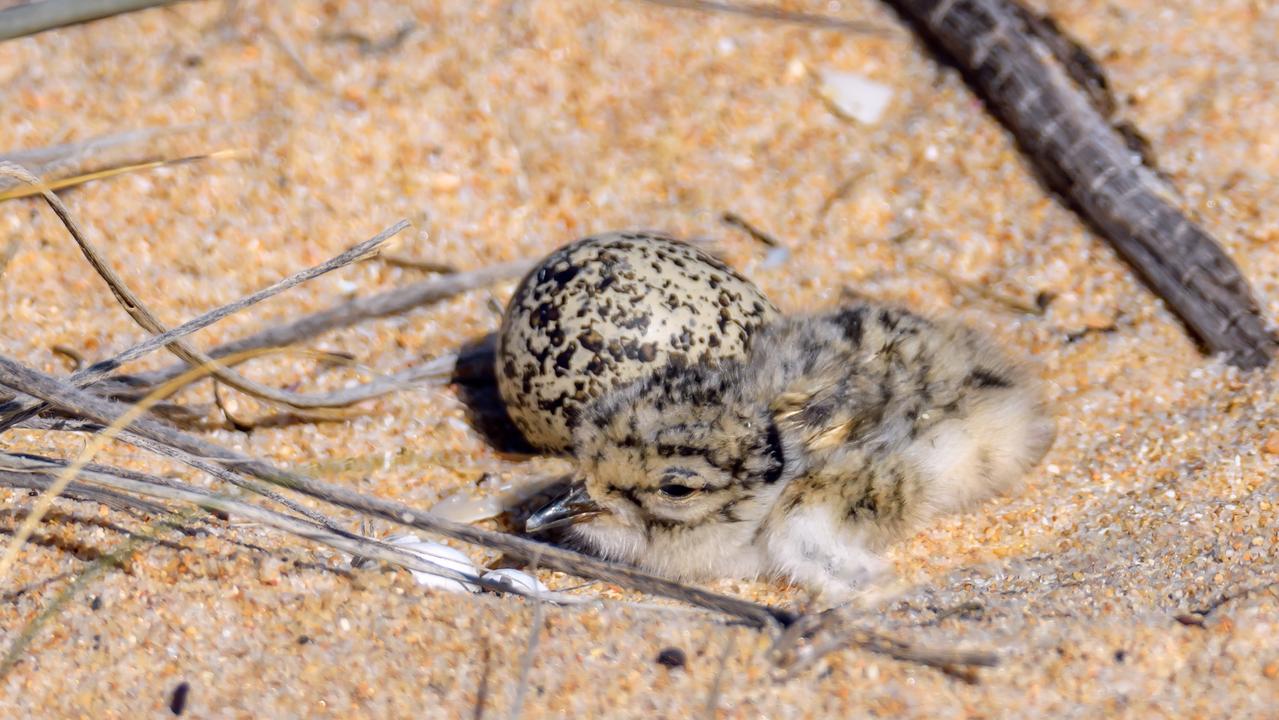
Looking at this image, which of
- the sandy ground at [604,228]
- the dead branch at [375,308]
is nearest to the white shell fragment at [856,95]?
the sandy ground at [604,228]

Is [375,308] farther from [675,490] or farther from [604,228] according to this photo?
[675,490]

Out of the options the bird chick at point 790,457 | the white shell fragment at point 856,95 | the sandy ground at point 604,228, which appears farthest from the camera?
the white shell fragment at point 856,95

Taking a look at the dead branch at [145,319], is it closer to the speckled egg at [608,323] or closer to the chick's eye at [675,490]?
the speckled egg at [608,323]

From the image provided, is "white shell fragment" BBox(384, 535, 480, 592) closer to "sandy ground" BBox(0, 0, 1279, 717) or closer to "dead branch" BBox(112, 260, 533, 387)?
"sandy ground" BBox(0, 0, 1279, 717)

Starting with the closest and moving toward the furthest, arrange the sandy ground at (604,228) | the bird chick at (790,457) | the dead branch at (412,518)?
the sandy ground at (604,228), the dead branch at (412,518), the bird chick at (790,457)

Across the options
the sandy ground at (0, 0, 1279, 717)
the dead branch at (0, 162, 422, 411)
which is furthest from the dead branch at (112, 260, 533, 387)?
the dead branch at (0, 162, 422, 411)

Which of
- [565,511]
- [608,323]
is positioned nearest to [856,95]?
[608,323]

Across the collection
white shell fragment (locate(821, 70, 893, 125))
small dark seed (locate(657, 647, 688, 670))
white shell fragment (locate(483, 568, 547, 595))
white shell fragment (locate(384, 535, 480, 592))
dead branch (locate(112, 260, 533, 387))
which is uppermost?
white shell fragment (locate(821, 70, 893, 125))
